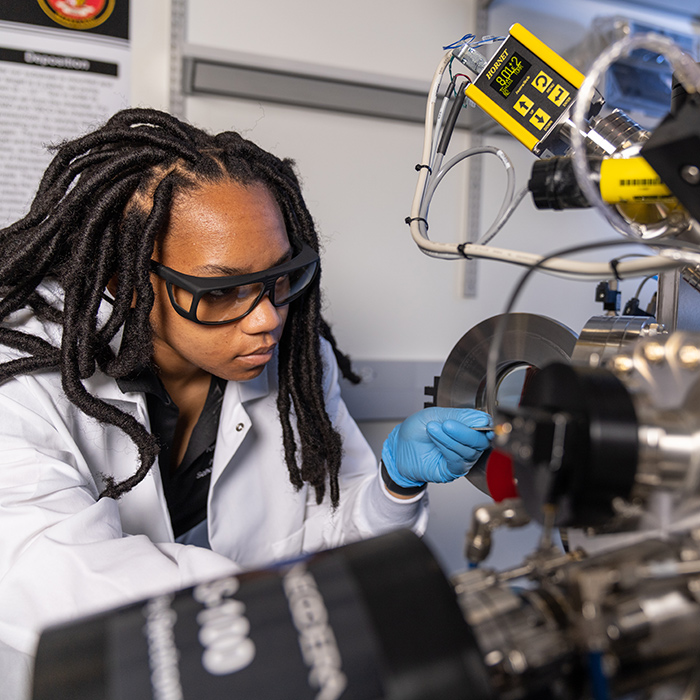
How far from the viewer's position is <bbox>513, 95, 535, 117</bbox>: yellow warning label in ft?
2.46

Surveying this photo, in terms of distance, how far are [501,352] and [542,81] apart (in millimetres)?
348

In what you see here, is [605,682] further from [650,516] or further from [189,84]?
[189,84]

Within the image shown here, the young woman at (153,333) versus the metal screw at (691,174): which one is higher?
the metal screw at (691,174)

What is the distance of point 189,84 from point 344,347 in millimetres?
871

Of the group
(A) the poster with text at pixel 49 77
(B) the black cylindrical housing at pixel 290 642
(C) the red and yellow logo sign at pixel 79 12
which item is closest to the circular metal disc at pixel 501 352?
(B) the black cylindrical housing at pixel 290 642

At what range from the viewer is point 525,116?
0.75m

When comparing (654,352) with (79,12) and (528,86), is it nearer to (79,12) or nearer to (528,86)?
(528,86)

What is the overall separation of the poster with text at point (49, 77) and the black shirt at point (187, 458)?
817 mm

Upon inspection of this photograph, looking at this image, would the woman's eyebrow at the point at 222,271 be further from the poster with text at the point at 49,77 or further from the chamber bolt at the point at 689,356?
the poster with text at the point at 49,77

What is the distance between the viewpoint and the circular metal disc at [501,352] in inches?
30.2

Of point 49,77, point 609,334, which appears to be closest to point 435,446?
point 609,334

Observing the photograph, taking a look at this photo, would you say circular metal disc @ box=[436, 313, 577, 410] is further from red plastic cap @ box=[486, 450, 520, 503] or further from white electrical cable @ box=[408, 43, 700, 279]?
red plastic cap @ box=[486, 450, 520, 503]

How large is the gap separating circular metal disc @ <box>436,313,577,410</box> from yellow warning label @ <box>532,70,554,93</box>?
0.28 meters

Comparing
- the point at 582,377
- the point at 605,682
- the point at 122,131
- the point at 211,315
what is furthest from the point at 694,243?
the point at 122,131
